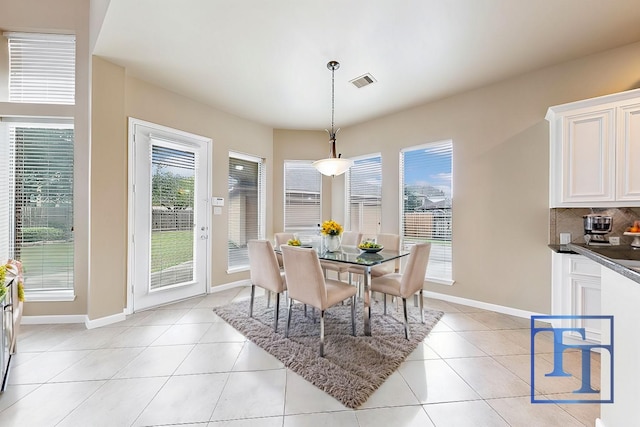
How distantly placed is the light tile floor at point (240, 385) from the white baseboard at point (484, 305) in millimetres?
437

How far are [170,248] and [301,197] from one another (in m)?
2.41

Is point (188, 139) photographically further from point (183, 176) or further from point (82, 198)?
point (82, 198)

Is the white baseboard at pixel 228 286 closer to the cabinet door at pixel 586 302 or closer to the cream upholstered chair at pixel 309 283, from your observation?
the cream upholstered chair at pixel 309 283

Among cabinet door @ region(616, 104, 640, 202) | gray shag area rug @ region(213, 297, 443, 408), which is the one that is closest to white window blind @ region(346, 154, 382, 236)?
gray shag area rug @ region(213, 297, 443, 408)

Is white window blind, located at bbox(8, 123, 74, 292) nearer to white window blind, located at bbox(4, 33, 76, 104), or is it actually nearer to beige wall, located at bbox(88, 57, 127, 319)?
white window blind, located at bbox(4, 33, 76, 104)

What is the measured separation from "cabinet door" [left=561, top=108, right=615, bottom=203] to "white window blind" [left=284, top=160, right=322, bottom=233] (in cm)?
350

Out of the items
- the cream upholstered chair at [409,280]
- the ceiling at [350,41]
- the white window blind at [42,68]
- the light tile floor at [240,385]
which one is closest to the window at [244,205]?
the ceiling at [350,41]

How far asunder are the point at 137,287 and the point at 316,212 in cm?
304

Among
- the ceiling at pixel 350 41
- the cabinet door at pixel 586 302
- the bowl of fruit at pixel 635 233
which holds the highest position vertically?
the ceiling at pixel 350 41

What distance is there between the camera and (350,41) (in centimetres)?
235

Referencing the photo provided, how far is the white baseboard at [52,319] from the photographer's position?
2.74 meters

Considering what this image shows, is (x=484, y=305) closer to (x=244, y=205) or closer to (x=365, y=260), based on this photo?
(x=365, y=260)

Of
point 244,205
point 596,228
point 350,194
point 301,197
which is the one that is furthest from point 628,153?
point 244,205

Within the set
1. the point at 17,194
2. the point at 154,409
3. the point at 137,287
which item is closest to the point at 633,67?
the point at 154,409
